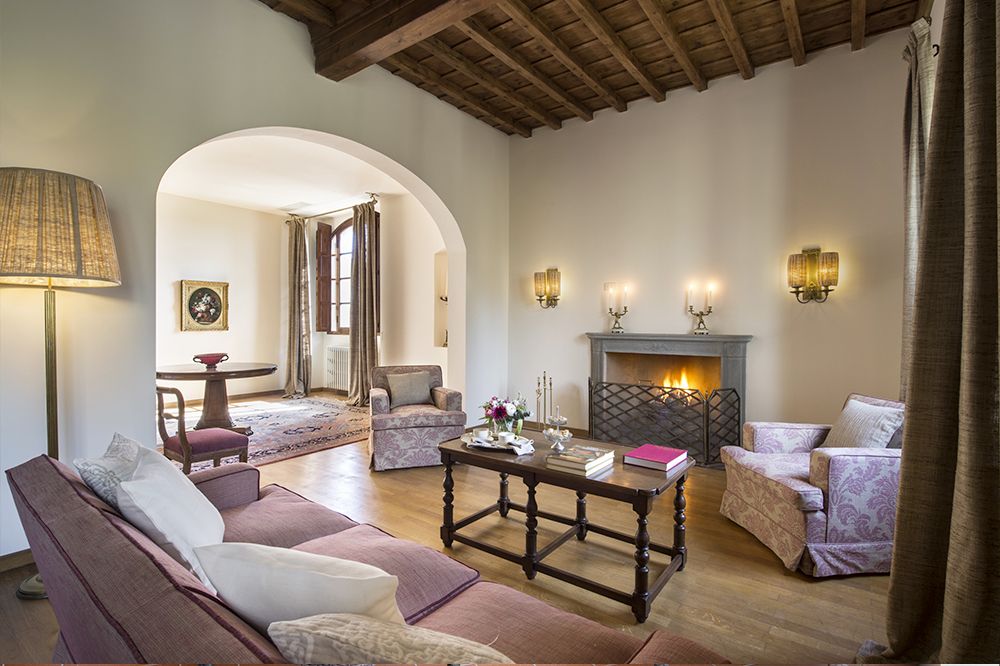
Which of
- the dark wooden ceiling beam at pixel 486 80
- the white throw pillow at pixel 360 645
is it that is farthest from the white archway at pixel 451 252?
the white throw pillow at pixel 360 645

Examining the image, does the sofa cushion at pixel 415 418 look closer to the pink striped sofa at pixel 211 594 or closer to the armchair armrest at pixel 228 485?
the armchair armrest at pixel 228 485

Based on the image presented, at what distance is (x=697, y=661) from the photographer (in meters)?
1.08

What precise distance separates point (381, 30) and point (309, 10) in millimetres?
622

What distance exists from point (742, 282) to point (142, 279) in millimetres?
4443

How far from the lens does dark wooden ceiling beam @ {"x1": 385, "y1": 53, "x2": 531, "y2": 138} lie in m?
4.16

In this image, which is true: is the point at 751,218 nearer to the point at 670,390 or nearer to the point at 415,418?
the point at 670,390

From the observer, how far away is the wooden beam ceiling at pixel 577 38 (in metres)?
3.32

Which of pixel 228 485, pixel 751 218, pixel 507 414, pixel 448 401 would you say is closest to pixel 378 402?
pixel 448 401

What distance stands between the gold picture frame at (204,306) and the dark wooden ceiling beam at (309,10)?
206 inches

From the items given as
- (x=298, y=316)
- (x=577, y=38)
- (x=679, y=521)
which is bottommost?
(x=679, y=521)

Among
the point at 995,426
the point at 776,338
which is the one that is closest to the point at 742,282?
the point at 776,338

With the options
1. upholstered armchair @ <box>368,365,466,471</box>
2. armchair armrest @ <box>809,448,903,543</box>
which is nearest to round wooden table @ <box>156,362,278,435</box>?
upholstered armchair @ <box>368,365,466,471</box>

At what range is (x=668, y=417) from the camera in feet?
15.2

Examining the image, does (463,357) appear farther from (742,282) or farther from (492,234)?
(742,282)
